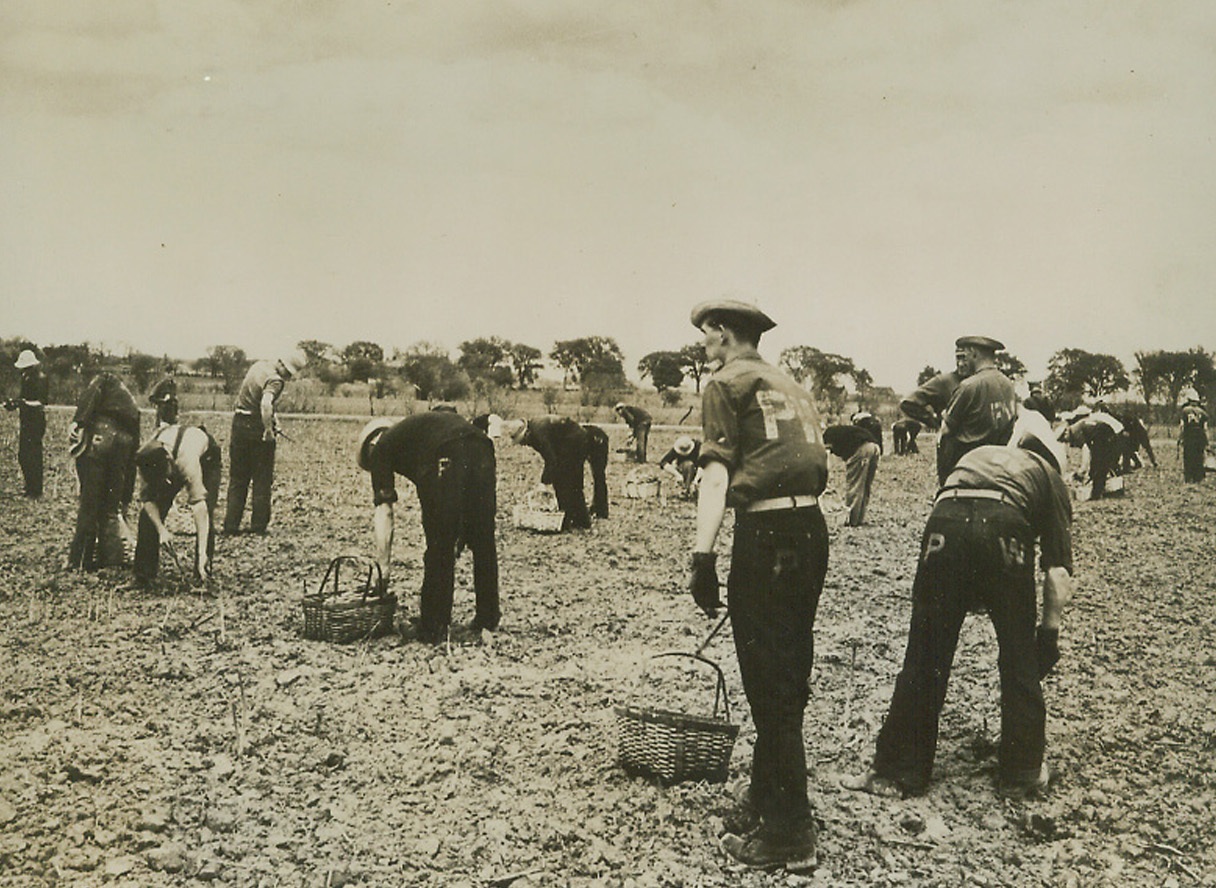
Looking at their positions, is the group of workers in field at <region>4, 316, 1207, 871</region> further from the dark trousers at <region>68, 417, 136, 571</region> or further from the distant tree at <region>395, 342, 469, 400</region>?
the distant tree at <region>395, 342, 469, 400</region>

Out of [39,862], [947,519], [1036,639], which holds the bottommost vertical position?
[39,862]

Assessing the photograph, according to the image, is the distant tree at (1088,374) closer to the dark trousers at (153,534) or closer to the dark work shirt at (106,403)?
the dark trousers at (153,534)

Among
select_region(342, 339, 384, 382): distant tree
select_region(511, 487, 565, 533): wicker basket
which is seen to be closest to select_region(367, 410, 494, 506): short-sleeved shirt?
select_region(511, 487, 565, 533): wicker basket

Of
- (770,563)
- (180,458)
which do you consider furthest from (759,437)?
(180,458)

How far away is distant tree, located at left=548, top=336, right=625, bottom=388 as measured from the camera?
25391mm

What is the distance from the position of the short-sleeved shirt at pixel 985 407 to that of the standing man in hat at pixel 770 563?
3565 mm

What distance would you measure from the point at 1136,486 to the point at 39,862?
1663 cm

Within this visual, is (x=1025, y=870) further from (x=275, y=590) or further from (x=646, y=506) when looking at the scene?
(x=646, y=506)

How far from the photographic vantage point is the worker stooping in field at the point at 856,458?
10609 mm

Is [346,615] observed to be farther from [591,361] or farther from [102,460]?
[591,361]

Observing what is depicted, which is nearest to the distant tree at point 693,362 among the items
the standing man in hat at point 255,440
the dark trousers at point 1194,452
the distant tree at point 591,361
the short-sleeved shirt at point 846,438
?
the distant tree at point 591,361

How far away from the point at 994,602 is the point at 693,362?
1794 centimetres

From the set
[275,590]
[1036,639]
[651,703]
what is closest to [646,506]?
[275,590]

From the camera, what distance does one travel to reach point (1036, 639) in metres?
3.97
